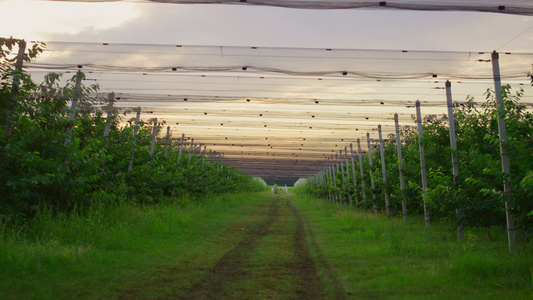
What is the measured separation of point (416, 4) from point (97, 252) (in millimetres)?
7312

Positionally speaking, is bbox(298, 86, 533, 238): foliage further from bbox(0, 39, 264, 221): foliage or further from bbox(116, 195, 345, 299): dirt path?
bbox(0, 39, 264, 221): foliage

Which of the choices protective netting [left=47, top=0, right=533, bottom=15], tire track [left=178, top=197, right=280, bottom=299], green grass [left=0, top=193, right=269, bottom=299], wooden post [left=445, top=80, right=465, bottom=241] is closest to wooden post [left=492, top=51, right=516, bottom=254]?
wooden post [left=445, top=80, right=465, bottom=241]

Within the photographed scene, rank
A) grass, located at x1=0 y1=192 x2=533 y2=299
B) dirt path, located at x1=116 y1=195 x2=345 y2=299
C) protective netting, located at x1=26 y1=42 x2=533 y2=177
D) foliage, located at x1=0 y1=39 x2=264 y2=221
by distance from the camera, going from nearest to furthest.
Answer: dirt path, located at x1=116 y1=195 x2=345 y2=299, grass, located at x1=0 y1=192 x2=533 y2=299, foliage, located at x1=0 y1=39 x2=264 y2=221, protective netting, located at x1=26 y1=42 x2=533 y2=177

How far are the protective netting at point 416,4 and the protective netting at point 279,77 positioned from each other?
272cm

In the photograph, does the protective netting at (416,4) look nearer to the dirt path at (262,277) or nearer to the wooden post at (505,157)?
the wooden post at (505,157)

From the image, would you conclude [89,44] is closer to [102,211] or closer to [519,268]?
[102,211]

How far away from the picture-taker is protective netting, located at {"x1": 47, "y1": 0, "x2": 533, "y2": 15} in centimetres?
647

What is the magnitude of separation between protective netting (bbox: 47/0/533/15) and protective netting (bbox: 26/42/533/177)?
2.72 m

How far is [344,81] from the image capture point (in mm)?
11969

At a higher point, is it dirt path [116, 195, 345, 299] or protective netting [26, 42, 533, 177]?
protective netting [26, 42, 533, 177]

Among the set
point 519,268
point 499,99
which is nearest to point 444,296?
point 519,268

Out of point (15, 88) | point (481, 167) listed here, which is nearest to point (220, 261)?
point (15, 88)

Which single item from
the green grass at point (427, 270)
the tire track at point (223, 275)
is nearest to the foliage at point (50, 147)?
the tire track at point (223, 275)

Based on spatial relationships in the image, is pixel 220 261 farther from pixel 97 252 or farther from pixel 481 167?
pixel 481 167
